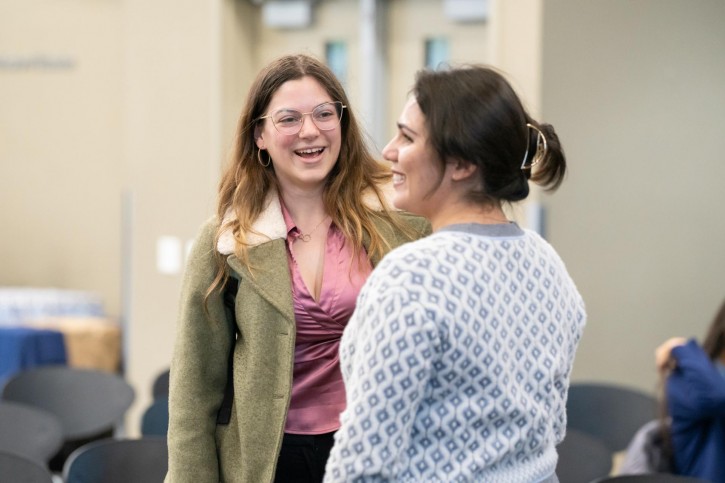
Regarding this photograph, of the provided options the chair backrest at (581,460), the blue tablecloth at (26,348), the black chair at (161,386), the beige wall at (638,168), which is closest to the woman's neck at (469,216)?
the chair backrest at (581,460)

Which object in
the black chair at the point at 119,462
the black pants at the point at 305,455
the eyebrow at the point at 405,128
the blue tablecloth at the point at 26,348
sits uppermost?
the eyebrow at the point at 405,128

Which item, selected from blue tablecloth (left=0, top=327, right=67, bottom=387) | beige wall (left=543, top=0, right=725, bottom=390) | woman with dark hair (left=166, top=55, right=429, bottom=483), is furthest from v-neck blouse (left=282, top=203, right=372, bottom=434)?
blue tablecloth (left=0, top=327, right=67, bottom=387)

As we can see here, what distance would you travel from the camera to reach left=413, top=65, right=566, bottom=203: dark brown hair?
5.09ft

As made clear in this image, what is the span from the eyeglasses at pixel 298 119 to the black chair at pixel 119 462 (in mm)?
1221

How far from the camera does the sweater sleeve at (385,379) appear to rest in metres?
1.47

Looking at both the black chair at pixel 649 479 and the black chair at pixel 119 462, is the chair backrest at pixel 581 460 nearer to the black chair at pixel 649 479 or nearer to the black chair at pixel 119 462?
the black chair at pixel 649 479

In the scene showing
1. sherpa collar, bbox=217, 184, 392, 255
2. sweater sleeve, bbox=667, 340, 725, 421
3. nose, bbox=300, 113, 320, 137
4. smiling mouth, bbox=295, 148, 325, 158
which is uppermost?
nose, bbox=300, 113, 320, 137

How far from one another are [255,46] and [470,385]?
5.06m

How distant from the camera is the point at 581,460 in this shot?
3.26 meters

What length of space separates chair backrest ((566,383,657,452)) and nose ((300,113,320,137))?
7.11ft

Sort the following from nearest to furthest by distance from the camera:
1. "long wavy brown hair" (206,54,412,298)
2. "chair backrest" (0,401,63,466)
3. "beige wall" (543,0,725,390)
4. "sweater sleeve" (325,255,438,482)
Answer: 1. "sweater sleeve" (325,255,438,482)
2. "long wavy brown hair" (206,54,412,298)
3. "chair backrest" (0,401,63,466)
4. "beige wall" (543,0,725,390)

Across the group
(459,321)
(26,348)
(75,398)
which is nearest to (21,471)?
(75,398)

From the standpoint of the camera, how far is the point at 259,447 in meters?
2.09

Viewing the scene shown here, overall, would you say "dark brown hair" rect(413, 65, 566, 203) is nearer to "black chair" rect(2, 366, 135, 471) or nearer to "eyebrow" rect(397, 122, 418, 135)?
"eyebrow" rect(397, 122, 418, 135)
